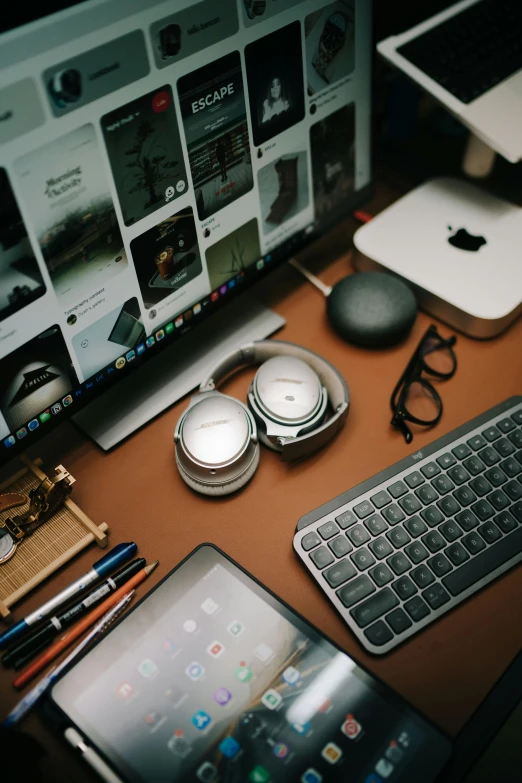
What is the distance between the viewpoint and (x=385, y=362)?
852 mm

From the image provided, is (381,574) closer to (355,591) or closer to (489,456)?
(355,591)

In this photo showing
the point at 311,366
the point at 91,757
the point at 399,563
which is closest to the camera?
the point at 91,757

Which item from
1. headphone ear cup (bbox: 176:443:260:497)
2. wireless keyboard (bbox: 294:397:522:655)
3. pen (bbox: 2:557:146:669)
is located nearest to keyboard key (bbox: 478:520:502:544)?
wireless keyboard (bbox: 294:397:522:655)

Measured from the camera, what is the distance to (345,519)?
0.69 meters

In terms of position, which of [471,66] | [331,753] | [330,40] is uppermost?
[330,40]

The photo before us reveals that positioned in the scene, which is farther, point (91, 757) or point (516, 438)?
point (516, 438)

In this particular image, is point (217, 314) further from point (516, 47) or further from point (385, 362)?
point (516, 47)

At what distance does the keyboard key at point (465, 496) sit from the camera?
0.71 meters

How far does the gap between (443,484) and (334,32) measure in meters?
0.53

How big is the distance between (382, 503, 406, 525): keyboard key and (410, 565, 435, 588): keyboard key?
5 cm

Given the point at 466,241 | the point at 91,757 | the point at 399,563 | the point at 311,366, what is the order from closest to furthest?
the point at 91,757
the point at 399,563
the point at 311,366
the point at 466,241

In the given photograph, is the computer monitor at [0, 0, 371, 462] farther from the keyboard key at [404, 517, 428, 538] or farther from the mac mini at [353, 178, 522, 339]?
the keyboard key at [404, 517, 428, 538]


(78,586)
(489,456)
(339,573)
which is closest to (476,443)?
(489,456)

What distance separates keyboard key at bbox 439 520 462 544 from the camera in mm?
687
